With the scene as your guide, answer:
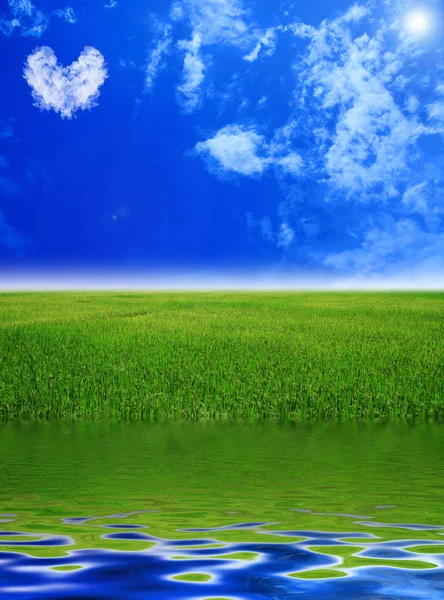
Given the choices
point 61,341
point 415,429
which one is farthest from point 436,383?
point 61,341

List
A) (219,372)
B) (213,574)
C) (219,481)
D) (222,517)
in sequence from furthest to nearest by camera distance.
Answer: (219,372), (219,481), (222,517), (213,574)

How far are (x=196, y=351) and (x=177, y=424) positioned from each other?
4.25 m

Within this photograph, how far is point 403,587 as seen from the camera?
11.3ft

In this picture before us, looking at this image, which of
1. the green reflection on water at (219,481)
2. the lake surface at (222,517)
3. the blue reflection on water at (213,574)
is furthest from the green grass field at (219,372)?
the blue reflection on water at (213,574)

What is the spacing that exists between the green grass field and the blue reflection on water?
7737 millimetres

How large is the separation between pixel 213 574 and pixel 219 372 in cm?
971

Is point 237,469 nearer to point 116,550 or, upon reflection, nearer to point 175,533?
point 175,533

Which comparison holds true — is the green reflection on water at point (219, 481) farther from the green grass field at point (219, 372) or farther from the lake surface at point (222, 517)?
the green grass field at point (219, 372)

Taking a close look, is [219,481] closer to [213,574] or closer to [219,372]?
[213,574]

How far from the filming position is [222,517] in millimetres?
5129

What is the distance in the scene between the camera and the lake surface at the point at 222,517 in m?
3.54

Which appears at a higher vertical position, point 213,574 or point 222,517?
point 213,574

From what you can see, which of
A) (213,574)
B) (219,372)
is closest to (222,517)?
(213,574)

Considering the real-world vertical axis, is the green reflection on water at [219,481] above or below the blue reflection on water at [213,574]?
below
